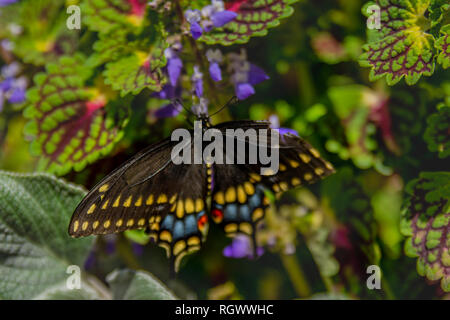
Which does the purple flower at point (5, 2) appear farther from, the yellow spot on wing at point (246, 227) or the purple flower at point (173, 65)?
the yellow spot on wing at point (246, 227)

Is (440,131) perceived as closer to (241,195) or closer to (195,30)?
(241,195)

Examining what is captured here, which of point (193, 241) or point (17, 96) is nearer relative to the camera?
point (193, 241)

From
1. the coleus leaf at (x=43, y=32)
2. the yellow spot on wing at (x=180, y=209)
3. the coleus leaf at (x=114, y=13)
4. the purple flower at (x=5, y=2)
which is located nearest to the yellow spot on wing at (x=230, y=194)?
the yellow spot on wing at (x=180, y=209)

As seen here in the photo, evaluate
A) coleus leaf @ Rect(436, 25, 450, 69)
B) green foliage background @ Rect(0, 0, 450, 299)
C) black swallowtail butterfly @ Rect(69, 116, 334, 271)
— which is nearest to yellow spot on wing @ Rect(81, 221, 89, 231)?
black swallowtail butterfly @ Rect(69, 116, 334, 271)

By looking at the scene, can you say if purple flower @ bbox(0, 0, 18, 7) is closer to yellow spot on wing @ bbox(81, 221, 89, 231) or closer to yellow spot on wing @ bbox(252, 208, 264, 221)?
yellow spot on wing @ bbox(81, 221, 89, 231)

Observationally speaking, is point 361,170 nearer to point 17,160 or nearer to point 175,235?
point 175,235

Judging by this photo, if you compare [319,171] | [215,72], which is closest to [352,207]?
[319,171]

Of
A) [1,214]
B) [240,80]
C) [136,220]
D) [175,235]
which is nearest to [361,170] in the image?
[240,80]
